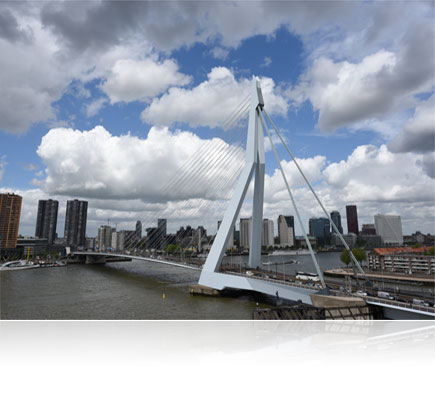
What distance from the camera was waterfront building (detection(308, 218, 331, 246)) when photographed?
4994 centimetres

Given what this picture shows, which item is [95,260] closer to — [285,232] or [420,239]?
[420,239]

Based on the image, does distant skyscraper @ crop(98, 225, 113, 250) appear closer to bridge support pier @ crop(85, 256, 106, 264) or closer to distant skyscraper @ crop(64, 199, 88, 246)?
distant skyscraper @ crop(64, 199, 88, 246)

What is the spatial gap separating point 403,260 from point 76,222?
50742mm

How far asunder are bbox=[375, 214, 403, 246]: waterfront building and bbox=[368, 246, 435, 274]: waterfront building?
0.66 meters

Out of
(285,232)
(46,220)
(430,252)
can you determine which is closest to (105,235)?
(46,220)

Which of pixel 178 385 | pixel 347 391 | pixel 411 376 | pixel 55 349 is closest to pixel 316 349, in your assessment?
pixel 411 376

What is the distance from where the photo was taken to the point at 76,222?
5219 centimetres

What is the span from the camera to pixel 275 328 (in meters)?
5.12

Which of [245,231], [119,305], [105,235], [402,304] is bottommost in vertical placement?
[119,305]

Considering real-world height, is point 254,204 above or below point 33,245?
above

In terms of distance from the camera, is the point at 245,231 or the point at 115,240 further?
the point at 115,240

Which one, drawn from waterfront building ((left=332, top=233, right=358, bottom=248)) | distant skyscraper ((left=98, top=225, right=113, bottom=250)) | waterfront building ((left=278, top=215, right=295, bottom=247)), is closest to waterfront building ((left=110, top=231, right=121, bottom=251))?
distant skyscraper ((left=98, top=225, right=113, bottom=250))

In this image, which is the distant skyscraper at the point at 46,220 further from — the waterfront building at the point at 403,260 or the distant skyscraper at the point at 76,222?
the waterfront building at the point at 403,260

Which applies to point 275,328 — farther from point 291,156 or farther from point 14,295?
point 14,295
